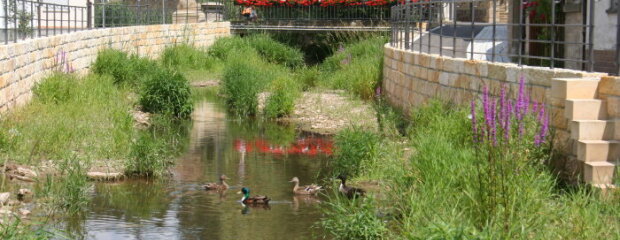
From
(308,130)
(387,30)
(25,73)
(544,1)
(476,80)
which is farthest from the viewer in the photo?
(387,30)

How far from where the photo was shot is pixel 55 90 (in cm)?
1962

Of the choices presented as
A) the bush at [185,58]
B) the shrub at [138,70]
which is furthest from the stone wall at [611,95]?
the bush at [185,58]

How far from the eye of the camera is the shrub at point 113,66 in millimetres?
24656

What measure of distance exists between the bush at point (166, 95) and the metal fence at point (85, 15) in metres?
2.39

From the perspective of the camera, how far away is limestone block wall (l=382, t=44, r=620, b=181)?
1139 centimetres

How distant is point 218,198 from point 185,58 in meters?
18.5

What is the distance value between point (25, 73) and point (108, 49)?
25.1 ft

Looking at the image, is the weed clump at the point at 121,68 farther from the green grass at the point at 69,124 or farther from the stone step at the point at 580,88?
the stone step at the point at 580,88

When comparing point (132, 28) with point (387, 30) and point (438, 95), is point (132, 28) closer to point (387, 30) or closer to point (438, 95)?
point (387, 30)

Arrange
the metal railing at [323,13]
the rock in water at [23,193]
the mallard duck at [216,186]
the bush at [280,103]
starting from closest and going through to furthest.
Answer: the rock in water at [23,193] → the mallard duck at [216,186] → the bush at [280,103] → the metal railing at [323,13]

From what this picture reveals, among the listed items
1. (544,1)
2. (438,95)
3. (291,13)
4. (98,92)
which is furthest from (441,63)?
(291,13)

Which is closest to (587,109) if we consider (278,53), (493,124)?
(493,124)

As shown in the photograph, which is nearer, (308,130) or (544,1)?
(544,1)

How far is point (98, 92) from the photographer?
69.4ft
